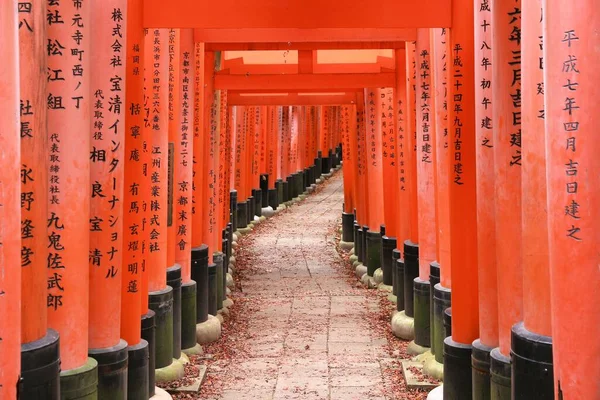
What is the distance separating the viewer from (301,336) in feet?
29.8

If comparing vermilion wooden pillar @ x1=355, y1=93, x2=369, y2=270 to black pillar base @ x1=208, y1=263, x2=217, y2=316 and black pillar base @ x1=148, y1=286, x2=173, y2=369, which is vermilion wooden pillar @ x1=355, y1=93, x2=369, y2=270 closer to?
black pillar base @ x1=208, y1=263, x2=217, y2=316

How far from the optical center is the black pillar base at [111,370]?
4992 mm

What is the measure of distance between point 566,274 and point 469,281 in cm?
228

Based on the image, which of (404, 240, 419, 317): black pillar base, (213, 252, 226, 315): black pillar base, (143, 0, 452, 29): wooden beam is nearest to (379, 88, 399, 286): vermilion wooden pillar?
(404, 240, 419, 317): black pillar base

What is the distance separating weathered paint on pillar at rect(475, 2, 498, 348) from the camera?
16.1 feet

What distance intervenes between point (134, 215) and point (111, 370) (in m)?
1.18

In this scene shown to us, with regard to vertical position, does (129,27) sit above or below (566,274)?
above

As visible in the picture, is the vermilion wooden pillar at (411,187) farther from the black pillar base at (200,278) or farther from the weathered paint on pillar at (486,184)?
the weathered paint on pillar at (486,184)

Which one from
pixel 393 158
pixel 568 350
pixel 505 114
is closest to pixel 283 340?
pixel 393 158

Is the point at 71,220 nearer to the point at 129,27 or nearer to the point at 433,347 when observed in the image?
the point at 129,27

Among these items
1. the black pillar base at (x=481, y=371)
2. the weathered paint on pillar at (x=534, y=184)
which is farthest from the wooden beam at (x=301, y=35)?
the weathered paint on pillar at (x=534, y=184)

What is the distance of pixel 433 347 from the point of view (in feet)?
24.0

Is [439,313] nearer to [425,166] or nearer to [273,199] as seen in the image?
[425,166]

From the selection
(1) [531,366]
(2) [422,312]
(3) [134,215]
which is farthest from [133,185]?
(2) [422,312]
